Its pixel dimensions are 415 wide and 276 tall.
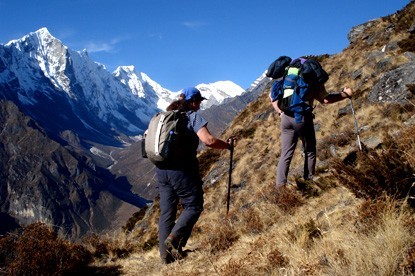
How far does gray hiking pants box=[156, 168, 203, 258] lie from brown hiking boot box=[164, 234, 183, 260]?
58 millimetres

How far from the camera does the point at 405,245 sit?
2.85 m

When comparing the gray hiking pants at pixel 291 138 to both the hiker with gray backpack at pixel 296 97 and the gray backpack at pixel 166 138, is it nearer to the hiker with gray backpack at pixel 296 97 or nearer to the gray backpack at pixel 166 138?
the hiker with gray backpack at pixel 296 97

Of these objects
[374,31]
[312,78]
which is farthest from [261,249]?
[374,31]

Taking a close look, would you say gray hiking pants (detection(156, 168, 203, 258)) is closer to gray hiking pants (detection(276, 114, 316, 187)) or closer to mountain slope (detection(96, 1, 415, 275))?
mountain slope (detection(96, 1, 415, 275))

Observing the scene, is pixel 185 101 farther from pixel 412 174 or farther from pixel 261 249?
pixel 412 174

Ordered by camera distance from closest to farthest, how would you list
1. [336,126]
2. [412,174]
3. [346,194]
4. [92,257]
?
1. [412,174]
2. [346,194]
3. [92,257]
4. [336,126]

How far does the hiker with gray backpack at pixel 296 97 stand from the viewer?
20.2ft

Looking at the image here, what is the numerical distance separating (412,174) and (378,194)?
15.2 inches

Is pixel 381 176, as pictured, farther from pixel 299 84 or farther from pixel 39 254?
pixel 39 254

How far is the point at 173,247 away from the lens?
536 centimetres

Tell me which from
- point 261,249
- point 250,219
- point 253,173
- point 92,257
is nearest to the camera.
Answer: point 261,249

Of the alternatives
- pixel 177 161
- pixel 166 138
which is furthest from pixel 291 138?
pixel 166 138

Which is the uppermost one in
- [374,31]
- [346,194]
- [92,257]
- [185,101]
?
[374,31]

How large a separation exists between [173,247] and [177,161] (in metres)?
1.22
